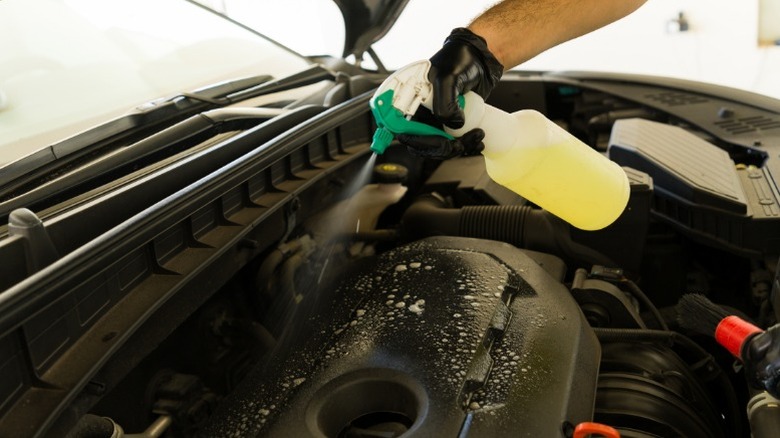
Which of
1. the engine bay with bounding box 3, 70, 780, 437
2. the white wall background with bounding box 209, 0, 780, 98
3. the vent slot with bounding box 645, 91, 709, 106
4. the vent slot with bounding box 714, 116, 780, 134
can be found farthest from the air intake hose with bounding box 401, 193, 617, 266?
the white wall background with bounding box 209, 0, 780, 98

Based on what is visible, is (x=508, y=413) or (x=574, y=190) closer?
(x=508, y=413)

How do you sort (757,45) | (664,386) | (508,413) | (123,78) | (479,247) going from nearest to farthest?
(508,413), (664,386), (479,247), (123,78), (757,45)

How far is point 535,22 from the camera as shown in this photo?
137cm

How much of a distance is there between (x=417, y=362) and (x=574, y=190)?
1.39ft

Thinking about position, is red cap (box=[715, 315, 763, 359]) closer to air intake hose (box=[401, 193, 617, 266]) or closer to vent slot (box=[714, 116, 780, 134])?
air intake hose (box=[401, 193, 617, 266])

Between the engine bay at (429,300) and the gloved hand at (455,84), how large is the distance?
224mm

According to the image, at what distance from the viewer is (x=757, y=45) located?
5.40 metres

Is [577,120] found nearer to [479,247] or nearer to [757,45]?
[479,247]

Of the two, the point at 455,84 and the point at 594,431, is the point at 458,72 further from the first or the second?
the point at 594,431

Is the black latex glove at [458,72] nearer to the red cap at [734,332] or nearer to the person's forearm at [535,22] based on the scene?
the person's forearm at [535,22]

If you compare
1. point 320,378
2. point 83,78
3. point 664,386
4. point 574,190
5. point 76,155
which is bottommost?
point 664,386

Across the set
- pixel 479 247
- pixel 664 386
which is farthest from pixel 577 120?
pixel 664 386

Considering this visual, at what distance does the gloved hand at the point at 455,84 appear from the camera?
40.2 inches

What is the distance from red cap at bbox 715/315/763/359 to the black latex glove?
462 mm
